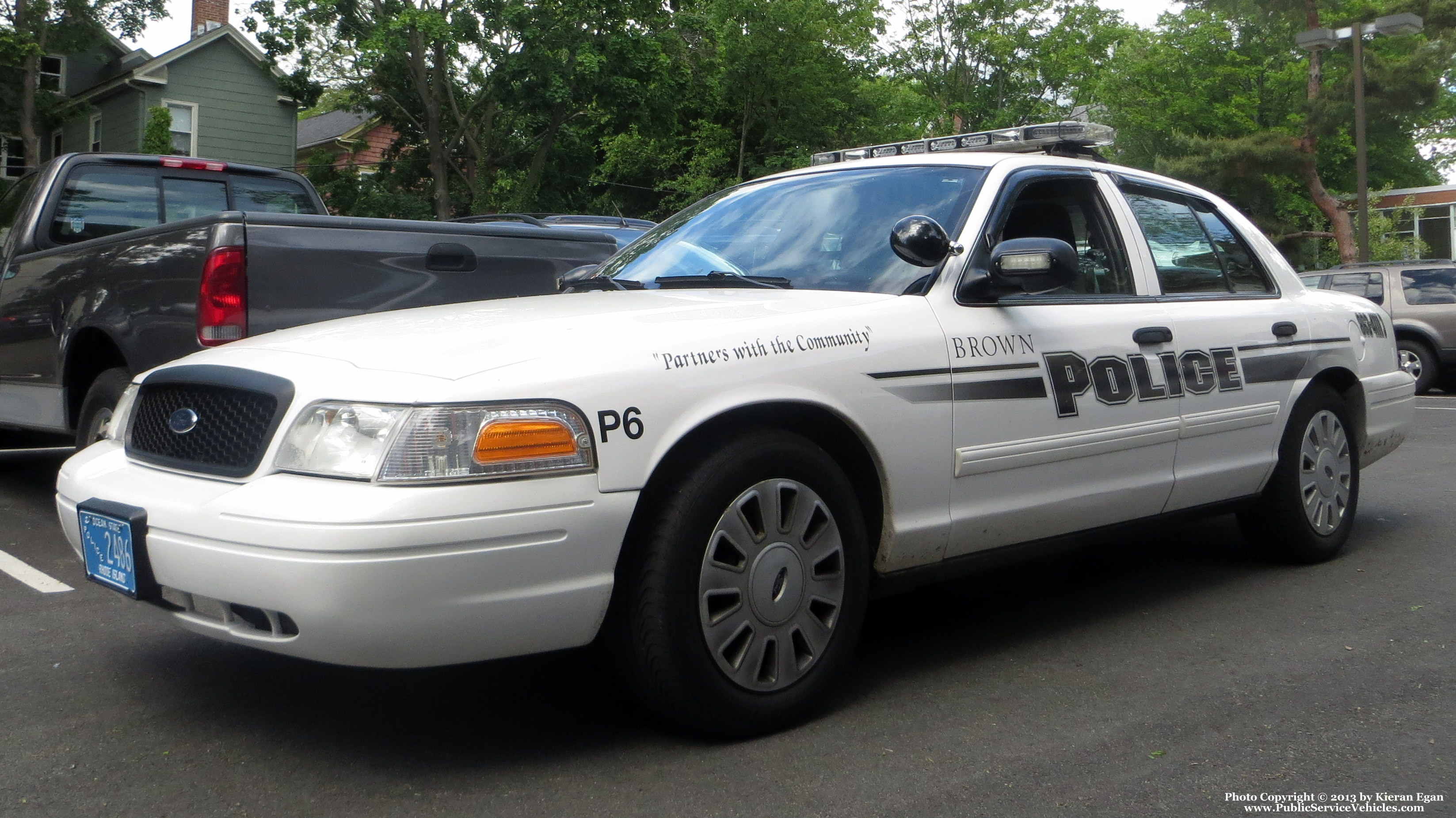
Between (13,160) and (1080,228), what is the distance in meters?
35.0

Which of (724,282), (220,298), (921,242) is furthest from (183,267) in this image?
(921,242)

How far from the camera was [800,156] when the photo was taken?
31.5m

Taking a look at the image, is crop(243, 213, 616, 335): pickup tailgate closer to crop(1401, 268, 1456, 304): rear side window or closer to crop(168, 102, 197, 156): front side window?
crop(1401, 268, 1456, 304): rear side window

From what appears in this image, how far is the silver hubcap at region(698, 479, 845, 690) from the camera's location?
3154 mm

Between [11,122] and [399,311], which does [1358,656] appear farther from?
[11,122]

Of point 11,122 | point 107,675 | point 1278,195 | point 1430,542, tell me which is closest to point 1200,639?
point 1430,542

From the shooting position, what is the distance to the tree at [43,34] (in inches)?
1137

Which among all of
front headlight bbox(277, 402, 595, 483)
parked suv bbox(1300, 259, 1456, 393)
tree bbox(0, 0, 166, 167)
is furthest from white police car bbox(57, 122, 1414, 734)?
tree bbox(0, 0, 166, 167)

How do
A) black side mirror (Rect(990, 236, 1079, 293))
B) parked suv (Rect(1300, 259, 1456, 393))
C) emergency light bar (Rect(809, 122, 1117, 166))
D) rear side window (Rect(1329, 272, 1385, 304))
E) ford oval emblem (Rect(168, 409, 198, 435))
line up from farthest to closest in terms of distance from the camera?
rear side window (Rect(1329, 272, 1385, 304))
parked suv (Rect(1300, 259, 1456, 393))
emergency light bar (Rect(809, 122, 1117, 166))
black side mirror (Rect(990, 236, 1079, 293))
ford oval emblem (Rect(168, 409, 198, 435))

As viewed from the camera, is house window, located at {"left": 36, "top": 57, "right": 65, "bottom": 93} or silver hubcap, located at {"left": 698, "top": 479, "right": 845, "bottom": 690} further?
house window, located at {"left": 36, "top": 57, "right": 65, "bottom": 93}

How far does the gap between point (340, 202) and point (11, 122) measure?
8.06m

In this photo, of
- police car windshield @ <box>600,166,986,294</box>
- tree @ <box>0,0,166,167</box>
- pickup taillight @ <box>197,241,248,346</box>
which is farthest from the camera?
tree @ <box>0,0,166,167</box>

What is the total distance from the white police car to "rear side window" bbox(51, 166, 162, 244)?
3557 mm

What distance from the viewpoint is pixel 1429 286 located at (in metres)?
15.6
